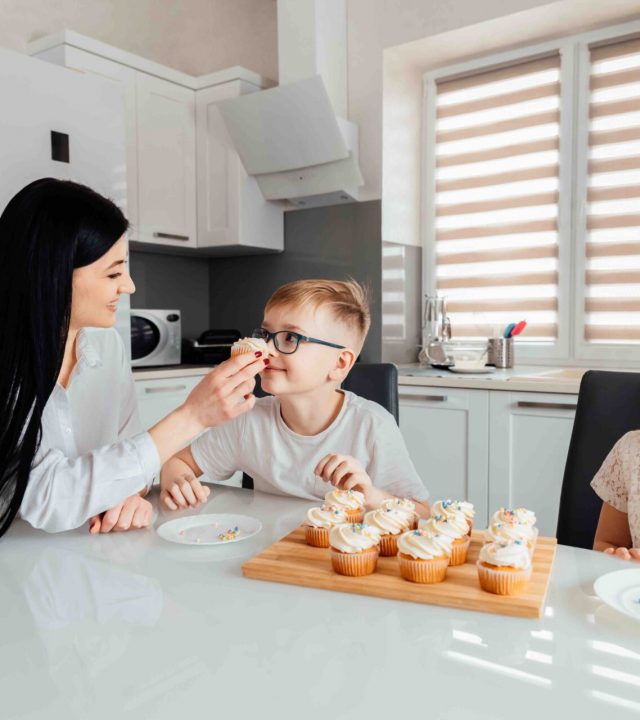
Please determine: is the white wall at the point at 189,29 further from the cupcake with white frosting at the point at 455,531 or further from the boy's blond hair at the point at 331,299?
the cupcake with white frosting at the point at 455,531

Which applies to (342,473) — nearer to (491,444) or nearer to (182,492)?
(182,492)

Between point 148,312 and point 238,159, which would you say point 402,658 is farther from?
point 238,159

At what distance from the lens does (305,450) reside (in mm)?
1509

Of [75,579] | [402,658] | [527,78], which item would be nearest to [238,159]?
[527,78]

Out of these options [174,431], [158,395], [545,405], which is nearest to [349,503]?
[174,431]

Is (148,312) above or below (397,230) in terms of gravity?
below

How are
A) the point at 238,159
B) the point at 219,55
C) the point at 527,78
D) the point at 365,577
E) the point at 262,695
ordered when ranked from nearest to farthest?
the point at 262,695
the point at 365,577
the point at 527,78
the point at 238,159
the point at 219,55

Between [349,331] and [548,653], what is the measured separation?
0.98 meters

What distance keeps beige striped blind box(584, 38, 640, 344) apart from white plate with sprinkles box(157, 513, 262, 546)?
7.85ft

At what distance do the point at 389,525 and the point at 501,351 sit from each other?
232 centimetres

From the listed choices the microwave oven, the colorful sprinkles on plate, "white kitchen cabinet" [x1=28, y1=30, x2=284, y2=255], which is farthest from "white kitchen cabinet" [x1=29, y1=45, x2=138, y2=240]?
the colorful sprinkles on plate

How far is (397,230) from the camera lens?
3416mm

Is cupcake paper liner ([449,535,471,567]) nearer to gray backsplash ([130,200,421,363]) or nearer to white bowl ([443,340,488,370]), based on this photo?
white bowl ([443,340,488,370])

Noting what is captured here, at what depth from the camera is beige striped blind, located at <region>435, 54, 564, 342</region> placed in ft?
10.6
